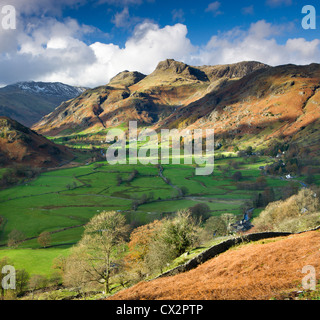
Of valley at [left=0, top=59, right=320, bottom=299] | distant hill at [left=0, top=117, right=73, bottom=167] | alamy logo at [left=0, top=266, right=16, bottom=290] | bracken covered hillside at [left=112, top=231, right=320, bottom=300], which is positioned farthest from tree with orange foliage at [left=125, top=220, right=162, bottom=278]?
distant hill at [left=0, top=117, right=73, bottom=167]

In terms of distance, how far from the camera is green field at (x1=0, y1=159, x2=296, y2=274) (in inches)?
2688

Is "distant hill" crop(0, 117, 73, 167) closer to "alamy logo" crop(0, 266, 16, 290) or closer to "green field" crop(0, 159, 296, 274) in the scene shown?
"green field" crop(0, 159, 296, 274)

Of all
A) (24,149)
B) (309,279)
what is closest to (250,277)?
(309,279)

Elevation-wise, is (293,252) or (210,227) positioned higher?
(293,252)

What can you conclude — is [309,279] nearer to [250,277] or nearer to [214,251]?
[250,277]

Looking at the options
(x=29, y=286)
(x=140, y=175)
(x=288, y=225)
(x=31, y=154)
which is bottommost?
(x=29, y=286)

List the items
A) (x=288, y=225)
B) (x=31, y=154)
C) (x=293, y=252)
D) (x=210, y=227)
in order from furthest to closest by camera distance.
→ (x=31, y=154) → (x=210, y=227) → (x=288, y=225) → (x=293, y=252)

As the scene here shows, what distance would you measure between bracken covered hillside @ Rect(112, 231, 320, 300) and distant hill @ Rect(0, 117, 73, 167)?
167819mm

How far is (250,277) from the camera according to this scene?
58.6 feet

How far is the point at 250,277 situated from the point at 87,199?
94.8 m

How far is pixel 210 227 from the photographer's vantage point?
194 feet

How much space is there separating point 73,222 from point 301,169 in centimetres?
13789
